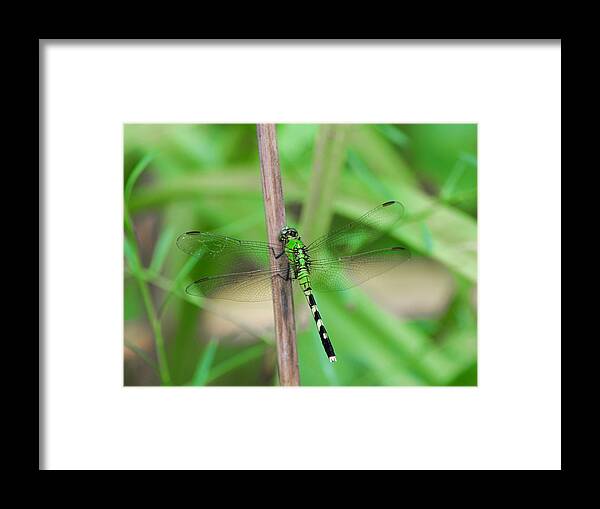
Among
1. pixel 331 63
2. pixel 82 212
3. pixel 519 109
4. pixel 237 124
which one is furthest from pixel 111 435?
pixel 519 109

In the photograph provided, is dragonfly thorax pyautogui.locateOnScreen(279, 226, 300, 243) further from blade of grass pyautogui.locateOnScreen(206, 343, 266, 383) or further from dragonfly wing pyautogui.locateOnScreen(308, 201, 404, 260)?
blade of grass pyautogui.locateOnScreen(206, 343, 266, 383)

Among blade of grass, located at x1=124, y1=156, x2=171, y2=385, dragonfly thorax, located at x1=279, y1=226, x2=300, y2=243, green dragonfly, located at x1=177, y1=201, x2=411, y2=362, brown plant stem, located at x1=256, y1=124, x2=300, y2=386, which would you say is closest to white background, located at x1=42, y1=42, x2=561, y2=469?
blade of grass, located at x1=124, y1=156, x2=171, y2=385

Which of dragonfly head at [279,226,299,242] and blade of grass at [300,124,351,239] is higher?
blade of grass at [300,124,351,239]

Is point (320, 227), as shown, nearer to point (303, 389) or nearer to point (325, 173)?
point (325, 173)

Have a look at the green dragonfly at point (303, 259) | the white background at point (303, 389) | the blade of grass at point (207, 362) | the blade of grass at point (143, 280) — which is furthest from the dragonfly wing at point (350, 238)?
the blade of grass at point (143, 280)

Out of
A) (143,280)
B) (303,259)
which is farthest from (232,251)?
(143,280)

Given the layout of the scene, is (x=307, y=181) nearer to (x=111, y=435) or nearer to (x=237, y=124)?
(x=237, y=124)
